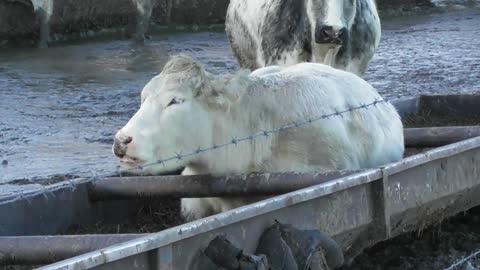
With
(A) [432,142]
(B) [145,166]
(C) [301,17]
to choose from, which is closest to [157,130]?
(B) [145,166]

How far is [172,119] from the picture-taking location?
16.6 feet

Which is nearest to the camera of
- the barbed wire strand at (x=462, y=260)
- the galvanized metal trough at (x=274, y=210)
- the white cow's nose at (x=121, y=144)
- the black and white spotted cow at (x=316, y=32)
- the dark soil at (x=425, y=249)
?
the galvanized metal trough at (x=274, y=210)

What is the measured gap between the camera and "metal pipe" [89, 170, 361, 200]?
4953mm

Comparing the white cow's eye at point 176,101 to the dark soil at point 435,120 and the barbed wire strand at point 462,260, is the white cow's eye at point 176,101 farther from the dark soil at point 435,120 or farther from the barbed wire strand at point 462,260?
the dark soil at point 435,120

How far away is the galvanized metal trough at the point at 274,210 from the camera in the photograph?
12.9 feet

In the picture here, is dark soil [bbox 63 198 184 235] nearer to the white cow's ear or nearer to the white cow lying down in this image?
the white cow lying down

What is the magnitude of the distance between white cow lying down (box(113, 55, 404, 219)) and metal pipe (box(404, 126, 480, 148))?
2.53ft

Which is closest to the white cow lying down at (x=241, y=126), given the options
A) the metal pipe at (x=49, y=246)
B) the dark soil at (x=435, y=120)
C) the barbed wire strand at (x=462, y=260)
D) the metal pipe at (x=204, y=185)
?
the metal pipe at (x=204, y=185)

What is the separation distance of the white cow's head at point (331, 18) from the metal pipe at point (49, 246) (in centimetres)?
379

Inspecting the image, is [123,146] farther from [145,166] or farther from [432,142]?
[432,142]

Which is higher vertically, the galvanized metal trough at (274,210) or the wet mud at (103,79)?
the galvanized metal trough at (274,210)

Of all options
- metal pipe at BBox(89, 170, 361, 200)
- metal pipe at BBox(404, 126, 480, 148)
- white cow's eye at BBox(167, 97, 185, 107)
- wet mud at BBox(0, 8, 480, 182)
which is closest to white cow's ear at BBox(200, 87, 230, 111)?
white cow's eye at BBox(167, 97, 185, 107)

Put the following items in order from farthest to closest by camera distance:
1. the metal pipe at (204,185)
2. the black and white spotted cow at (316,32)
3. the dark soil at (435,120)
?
1. the dark soil at (435,120)
2. the black and white spotted cow at (316,32)
3. the metal pipe at (204,185)

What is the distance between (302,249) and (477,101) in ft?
14.4
